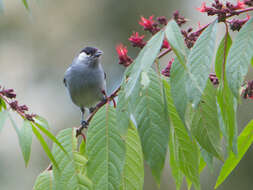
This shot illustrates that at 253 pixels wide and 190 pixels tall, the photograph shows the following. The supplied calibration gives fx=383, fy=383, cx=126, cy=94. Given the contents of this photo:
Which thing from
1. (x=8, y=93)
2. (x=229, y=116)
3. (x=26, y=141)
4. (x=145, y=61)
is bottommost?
(x=229, y=116)

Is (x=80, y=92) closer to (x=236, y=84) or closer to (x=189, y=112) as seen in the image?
(x=189, y=112)

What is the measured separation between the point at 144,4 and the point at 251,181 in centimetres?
593

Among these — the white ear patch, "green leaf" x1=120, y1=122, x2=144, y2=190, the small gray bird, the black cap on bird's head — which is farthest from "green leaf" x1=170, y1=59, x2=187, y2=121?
the white ear patch

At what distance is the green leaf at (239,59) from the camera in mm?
1413

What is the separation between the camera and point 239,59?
4.91 feet

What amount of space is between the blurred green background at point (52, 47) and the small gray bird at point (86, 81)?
162 inches

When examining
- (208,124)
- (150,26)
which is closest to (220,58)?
(208,124)

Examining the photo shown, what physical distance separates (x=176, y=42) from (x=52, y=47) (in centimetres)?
1103

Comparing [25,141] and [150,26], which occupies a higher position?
[150,26]

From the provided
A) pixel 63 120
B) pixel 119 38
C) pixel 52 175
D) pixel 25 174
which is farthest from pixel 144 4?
pixel 52 175

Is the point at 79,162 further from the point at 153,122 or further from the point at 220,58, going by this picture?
the point at 220,58

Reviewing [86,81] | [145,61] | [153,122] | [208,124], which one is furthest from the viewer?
[86,81]

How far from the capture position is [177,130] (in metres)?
1.68

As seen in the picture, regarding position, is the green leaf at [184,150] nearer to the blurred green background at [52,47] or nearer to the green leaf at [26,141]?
the green leaf at [26,141]
